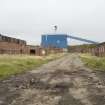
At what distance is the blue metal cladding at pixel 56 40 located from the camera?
10488 cm

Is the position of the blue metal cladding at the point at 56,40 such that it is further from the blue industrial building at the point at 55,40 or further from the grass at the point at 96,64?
the grass at the point at 96,64

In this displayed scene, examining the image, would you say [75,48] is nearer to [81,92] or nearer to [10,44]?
[10,44]

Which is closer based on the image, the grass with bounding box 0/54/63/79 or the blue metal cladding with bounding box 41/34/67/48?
the grass with bounding box 0/54/63/79

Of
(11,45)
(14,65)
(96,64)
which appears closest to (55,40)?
(11,45)

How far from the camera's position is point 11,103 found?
10836 mm

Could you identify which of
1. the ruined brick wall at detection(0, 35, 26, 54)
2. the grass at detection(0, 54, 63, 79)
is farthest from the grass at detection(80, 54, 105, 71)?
the ruined brick wall at detection(0, 35, 26, 54)

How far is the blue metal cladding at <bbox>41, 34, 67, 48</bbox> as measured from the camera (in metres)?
105

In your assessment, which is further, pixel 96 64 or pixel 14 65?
pixel 96 64

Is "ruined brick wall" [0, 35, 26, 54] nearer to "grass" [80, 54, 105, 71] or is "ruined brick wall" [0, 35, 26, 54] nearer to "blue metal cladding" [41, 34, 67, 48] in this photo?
"grass" [80, 54, 105, 71]

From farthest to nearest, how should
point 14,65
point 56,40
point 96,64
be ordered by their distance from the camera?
point 56,40 → point 96,64 → point 14,65

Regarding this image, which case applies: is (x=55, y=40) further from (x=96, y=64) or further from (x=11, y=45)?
(x=96, y=64)

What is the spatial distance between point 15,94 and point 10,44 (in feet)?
194

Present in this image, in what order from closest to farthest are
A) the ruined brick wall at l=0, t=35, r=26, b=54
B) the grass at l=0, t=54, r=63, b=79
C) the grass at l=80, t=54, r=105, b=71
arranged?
the grass at l=0, t=54, r=63, b=79 < the grass at l=80, t=54, r=105, b=71 < the ruined brick wall at l=0, t=35, r=26, b=54

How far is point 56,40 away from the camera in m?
105
